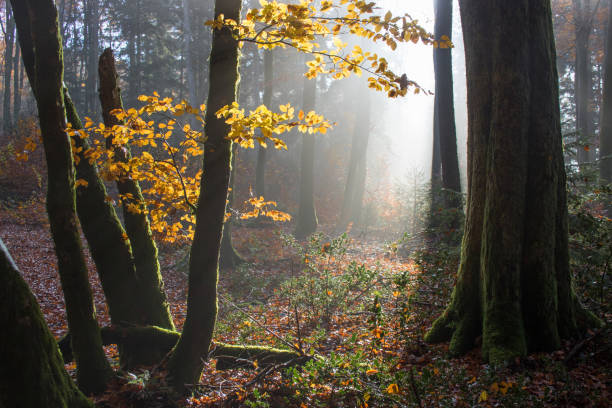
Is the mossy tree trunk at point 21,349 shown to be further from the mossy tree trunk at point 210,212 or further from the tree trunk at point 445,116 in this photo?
the tree trunk at point 445,116

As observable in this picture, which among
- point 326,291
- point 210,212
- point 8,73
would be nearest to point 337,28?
point 210,212

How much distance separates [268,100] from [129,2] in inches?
636

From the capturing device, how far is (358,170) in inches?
852

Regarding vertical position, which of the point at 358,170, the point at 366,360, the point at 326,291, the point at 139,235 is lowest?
the point at 366,360

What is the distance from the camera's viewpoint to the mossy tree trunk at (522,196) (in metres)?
4.33

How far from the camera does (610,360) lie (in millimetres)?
3842

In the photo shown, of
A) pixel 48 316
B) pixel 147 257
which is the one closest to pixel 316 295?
pixel 147 257

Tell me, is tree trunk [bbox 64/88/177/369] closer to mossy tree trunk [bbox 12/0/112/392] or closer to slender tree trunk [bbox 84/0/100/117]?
mossy tree trunk [bbox 12/0/112/392]

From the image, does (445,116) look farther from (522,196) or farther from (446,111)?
(522,196)

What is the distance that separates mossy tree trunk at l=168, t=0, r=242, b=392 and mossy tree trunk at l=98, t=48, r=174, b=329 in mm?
1046

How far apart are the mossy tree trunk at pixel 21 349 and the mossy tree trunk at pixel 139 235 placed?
2484 millimetres

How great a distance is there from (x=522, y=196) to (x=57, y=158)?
15.2 ft

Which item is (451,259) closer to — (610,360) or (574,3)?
(610,360)

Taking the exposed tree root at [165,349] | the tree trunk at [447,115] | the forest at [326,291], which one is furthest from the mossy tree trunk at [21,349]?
the tree trunk at [447,115]
